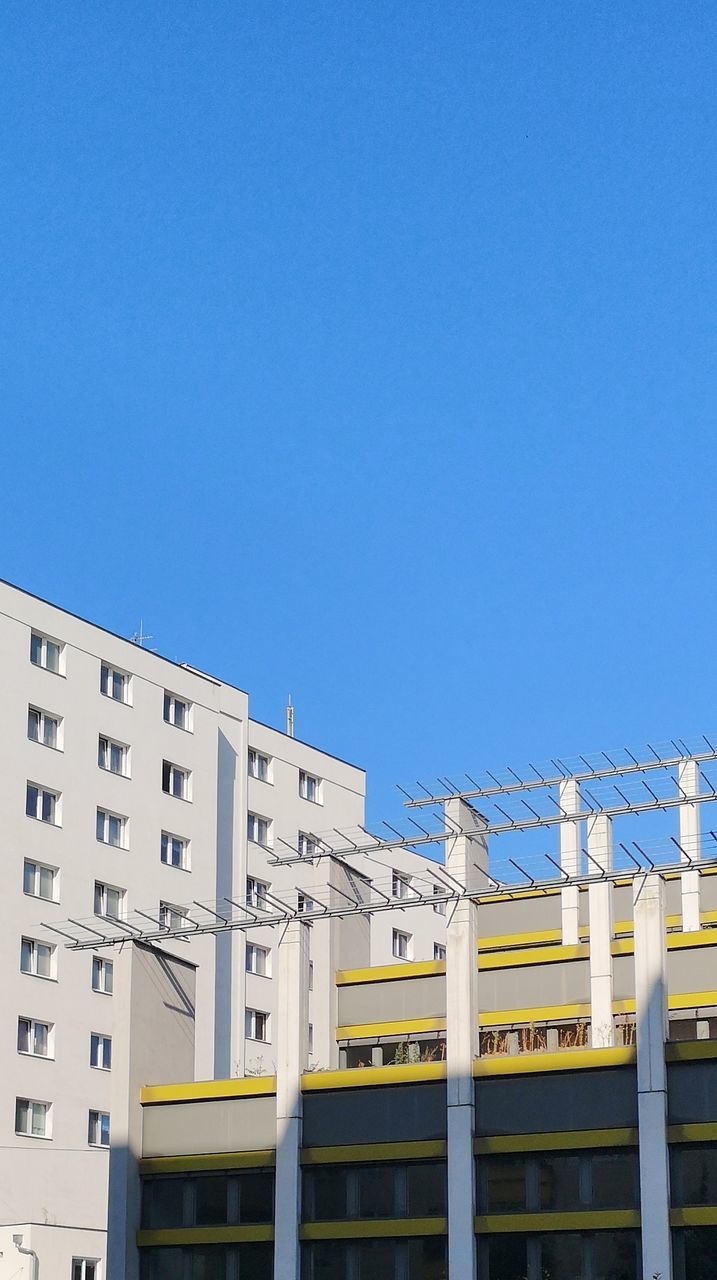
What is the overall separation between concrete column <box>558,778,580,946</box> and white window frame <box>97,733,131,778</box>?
20.5 m

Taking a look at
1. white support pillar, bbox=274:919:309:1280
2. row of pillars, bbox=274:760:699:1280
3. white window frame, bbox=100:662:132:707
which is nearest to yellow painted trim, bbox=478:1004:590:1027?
row of pillars, bbox=274:760:699:1280

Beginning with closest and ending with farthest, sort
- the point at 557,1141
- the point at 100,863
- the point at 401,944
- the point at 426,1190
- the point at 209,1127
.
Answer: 1. the point at 557,1141
2. the point at 426,1190
3. the point at 209,1127
4. the point at 100,863
5. the point at 401,944

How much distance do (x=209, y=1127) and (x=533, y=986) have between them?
14976mm

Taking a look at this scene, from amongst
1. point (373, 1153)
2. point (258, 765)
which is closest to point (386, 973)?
point (373, 1153)

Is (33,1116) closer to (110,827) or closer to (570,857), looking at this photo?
(110,827)

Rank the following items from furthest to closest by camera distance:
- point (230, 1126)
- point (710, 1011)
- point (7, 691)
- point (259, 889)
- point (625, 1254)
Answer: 1. point (259, 889)
2. point (7, 691)
3. point (710, 1011)
4. point (230, 1126)
5. point (625, 1254)

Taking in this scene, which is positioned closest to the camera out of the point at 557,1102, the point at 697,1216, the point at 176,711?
the point at 697,1216

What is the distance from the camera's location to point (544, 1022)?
59.0m

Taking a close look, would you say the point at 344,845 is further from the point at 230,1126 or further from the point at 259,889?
the point at 230,1126

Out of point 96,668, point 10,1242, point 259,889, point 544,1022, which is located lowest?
point 10,1242

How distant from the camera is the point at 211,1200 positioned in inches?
1906

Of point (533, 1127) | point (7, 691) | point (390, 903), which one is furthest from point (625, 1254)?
point (7, 691)

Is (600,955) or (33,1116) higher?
(600,955)

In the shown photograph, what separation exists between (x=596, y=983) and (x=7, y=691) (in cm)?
2797
